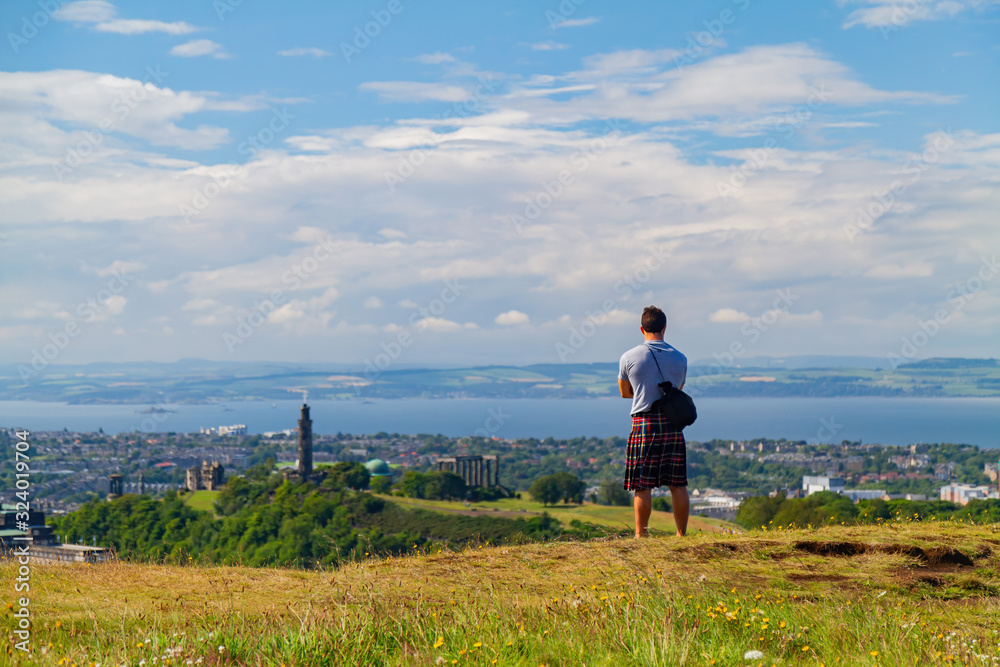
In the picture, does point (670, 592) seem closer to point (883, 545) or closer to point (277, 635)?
point (277, 635)

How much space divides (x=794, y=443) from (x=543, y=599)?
117m

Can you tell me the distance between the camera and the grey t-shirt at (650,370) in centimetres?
728

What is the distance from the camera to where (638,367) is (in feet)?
24.0

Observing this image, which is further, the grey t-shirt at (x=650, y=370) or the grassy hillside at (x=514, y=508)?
the grassy hillside at (x=514, y=508)

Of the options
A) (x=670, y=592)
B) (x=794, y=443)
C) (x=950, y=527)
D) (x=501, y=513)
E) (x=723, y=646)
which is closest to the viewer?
(x=723, y=646)

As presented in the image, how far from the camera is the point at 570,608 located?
4867mm

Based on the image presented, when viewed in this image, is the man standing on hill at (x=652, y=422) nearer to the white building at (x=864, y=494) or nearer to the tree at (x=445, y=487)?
the white building at (x=864, y=494)

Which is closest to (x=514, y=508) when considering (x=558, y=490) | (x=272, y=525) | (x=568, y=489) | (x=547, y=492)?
(x=547, y=492)

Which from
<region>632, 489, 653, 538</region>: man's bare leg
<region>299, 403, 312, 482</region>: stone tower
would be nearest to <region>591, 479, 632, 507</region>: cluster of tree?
<region>299, 403, 312, 482</region>: stone tower

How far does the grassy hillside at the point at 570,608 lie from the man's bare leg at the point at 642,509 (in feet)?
0.78

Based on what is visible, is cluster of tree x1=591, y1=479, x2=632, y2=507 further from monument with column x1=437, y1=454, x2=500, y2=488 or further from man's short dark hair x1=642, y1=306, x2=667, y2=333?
man's short dark hair x1=642, y1=306, x2=667, y2=333

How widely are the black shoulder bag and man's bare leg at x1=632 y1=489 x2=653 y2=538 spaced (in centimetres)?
66

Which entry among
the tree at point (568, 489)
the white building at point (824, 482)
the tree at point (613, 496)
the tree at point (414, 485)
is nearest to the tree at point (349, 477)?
the tree at point (414, 485)

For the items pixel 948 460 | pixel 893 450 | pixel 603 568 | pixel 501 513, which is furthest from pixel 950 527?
pixel 893 450
